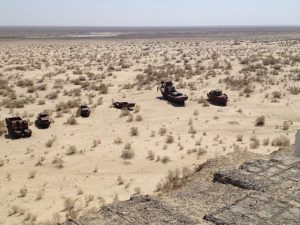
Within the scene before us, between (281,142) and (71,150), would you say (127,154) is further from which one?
(281,142)

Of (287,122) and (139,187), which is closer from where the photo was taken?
(139,187)

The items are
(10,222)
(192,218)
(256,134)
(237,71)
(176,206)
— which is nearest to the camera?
(192,218)

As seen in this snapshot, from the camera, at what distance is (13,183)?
10.8 metres

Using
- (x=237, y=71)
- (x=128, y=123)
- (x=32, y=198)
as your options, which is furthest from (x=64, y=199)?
(x=237, y=71)

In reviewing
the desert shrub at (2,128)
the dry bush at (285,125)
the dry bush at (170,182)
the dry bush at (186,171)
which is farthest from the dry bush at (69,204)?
the dry bush at (285,125)

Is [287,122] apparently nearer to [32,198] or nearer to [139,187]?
[139,187]

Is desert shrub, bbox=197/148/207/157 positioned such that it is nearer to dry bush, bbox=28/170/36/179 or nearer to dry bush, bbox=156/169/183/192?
dry bush, bbox=156/169/183/192

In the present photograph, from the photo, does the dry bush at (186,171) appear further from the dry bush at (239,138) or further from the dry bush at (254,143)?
the dry bush at (239,138)

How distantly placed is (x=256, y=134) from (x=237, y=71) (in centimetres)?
1768

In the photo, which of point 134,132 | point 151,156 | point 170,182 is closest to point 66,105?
point 134,132

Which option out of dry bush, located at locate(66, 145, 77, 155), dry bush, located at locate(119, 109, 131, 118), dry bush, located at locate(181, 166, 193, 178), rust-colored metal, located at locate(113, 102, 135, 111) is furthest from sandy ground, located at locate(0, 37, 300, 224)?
dry bush, located at locate(181, 166, 193, 178)

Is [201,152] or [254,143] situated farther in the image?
[254,143]

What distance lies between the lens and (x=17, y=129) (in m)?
15.2

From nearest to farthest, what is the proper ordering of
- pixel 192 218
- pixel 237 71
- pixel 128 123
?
pixel 192 218 < pixel 128 123 < pixel 237 71
